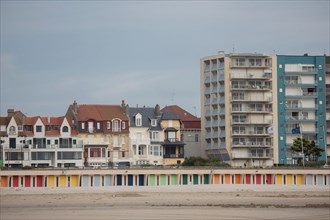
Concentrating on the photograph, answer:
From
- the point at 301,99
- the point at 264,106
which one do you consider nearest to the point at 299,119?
the point at 301,99

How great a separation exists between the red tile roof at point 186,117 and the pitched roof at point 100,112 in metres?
13.0

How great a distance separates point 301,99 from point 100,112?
2962 centimetres

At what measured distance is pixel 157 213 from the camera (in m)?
57.6

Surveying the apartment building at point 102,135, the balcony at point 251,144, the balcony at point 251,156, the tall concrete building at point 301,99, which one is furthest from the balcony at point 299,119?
the apartment building at point 102,135

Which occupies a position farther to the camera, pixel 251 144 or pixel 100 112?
pixel 251 144

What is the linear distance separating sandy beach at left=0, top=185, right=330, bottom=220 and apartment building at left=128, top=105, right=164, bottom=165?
2536cm

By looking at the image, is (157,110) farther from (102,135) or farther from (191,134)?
(191,134)

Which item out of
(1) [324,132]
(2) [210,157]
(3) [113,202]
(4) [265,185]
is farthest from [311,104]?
(3) [113,202]

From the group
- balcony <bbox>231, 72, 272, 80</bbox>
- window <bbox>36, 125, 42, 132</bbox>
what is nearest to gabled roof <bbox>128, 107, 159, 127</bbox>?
balcony <bbox>231, 72, 272, 80</bbox>

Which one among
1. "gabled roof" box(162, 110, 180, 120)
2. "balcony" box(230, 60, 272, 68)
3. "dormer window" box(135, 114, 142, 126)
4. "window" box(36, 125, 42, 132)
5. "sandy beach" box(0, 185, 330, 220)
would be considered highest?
"balcony" box(230, 60, 272, 68)

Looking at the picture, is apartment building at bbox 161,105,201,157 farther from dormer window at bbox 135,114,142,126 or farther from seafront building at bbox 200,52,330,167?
dormer window at bbox 135,114,142,126

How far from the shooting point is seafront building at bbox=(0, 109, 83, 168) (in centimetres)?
11200

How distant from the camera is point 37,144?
113 m

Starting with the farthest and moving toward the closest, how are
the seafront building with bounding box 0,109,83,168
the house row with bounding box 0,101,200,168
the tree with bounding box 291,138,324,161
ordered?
the tree with bounding box 291,138,324,161
the house row with bounding box 0,101,200,168
the seafront building with bounding box 0,109,83,168
